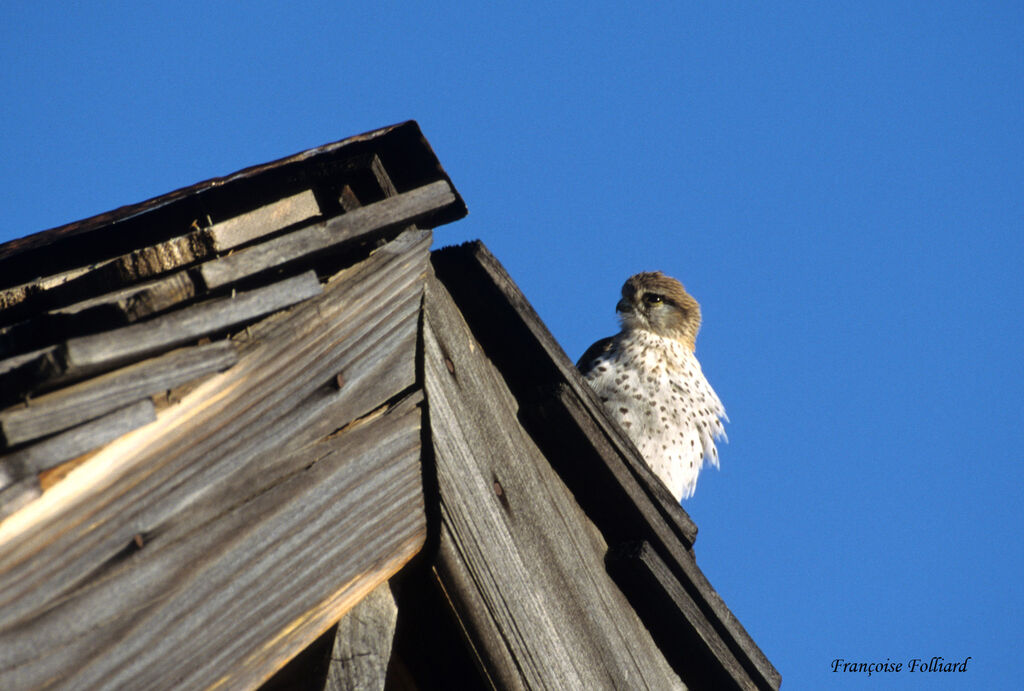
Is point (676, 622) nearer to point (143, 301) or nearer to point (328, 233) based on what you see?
point (328, 233)

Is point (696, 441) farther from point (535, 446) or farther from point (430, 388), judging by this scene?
point (430, 388)

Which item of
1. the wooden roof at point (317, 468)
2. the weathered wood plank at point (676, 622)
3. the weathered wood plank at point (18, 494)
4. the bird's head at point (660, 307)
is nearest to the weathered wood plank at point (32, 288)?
the wooden roof at point (317, 468)

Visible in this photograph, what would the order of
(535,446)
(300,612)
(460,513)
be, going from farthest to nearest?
(535,446) → (460,513) → (300,612)

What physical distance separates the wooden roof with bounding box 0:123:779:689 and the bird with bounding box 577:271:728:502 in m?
2.51

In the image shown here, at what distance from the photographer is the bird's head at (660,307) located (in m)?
7.21

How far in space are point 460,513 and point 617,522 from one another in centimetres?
64

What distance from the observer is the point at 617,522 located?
7.95 ft

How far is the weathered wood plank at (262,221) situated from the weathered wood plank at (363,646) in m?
0.62

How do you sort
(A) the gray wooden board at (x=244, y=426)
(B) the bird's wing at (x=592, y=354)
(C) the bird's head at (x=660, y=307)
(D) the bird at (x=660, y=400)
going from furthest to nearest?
(C) the bird's head at (x=660, y=307) → (B) the bird's wing at (x=592, y=354) → (D) the bird at (x=660, y=400) → (A) the gray wooden board at (x=244, y=426)

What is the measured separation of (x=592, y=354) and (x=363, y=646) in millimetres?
4185

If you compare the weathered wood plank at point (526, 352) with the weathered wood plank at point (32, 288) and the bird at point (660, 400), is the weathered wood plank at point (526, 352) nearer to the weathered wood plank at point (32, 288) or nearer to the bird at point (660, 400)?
the weathered wood plank at point (32, 288)

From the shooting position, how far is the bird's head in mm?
7207

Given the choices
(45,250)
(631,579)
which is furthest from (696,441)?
(45,250)

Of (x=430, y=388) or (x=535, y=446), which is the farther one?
(x=535, y=446)
